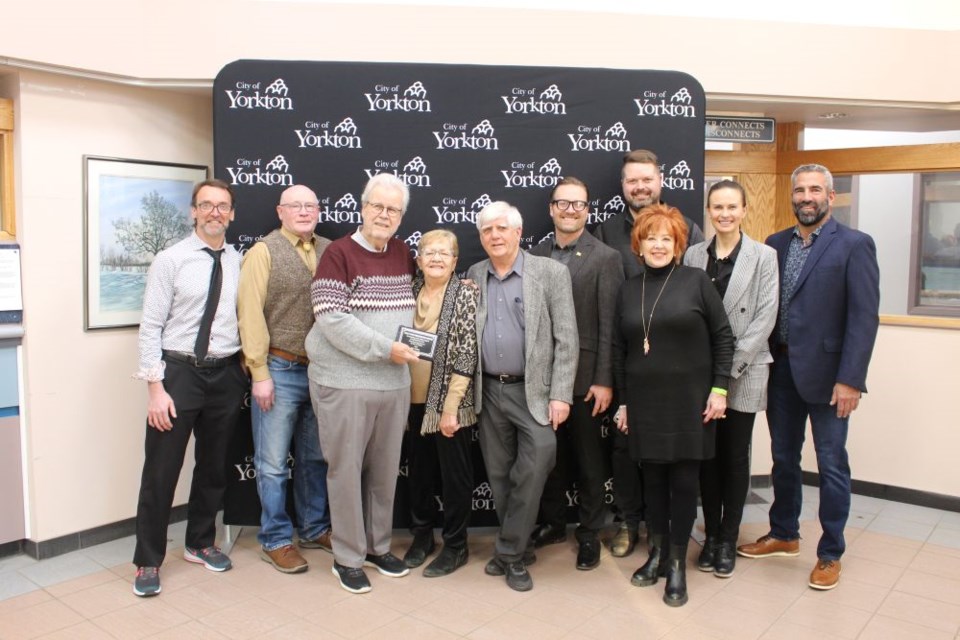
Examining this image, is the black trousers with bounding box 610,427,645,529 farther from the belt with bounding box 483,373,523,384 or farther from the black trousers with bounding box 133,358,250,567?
the black trousers with bounding box 133,358,250,567

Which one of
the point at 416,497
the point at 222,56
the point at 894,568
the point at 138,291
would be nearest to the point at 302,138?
the point at 222,56

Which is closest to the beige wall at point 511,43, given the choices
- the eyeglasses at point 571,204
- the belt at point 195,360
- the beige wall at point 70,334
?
the beige wall at point 70,334

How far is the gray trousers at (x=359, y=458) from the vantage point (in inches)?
127

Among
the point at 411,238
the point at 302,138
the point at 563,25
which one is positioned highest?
the point at 563,25

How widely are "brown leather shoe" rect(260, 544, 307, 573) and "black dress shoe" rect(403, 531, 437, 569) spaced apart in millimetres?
492

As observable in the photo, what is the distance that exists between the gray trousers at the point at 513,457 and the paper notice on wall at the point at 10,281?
2.28 m

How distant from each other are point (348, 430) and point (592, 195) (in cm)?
183

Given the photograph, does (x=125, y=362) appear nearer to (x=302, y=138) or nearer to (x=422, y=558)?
(x=302, y=138)

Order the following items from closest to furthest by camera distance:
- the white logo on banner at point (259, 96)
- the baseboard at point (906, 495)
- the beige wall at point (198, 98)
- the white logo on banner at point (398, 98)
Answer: the beige wall at point (198, 98)
the white logo on banner at point (259, 96)
the white logo on banner at point (398, 98)
the baseboard at point (906, 495)

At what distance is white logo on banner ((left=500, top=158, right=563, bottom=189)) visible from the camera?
3957mm

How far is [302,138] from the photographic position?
12.6 ft

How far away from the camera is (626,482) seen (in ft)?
12.1

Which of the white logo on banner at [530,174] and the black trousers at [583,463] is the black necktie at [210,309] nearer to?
the white logo on banner at [530,174]

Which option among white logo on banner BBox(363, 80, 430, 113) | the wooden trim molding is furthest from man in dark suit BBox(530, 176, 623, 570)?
the wooden trim molding
